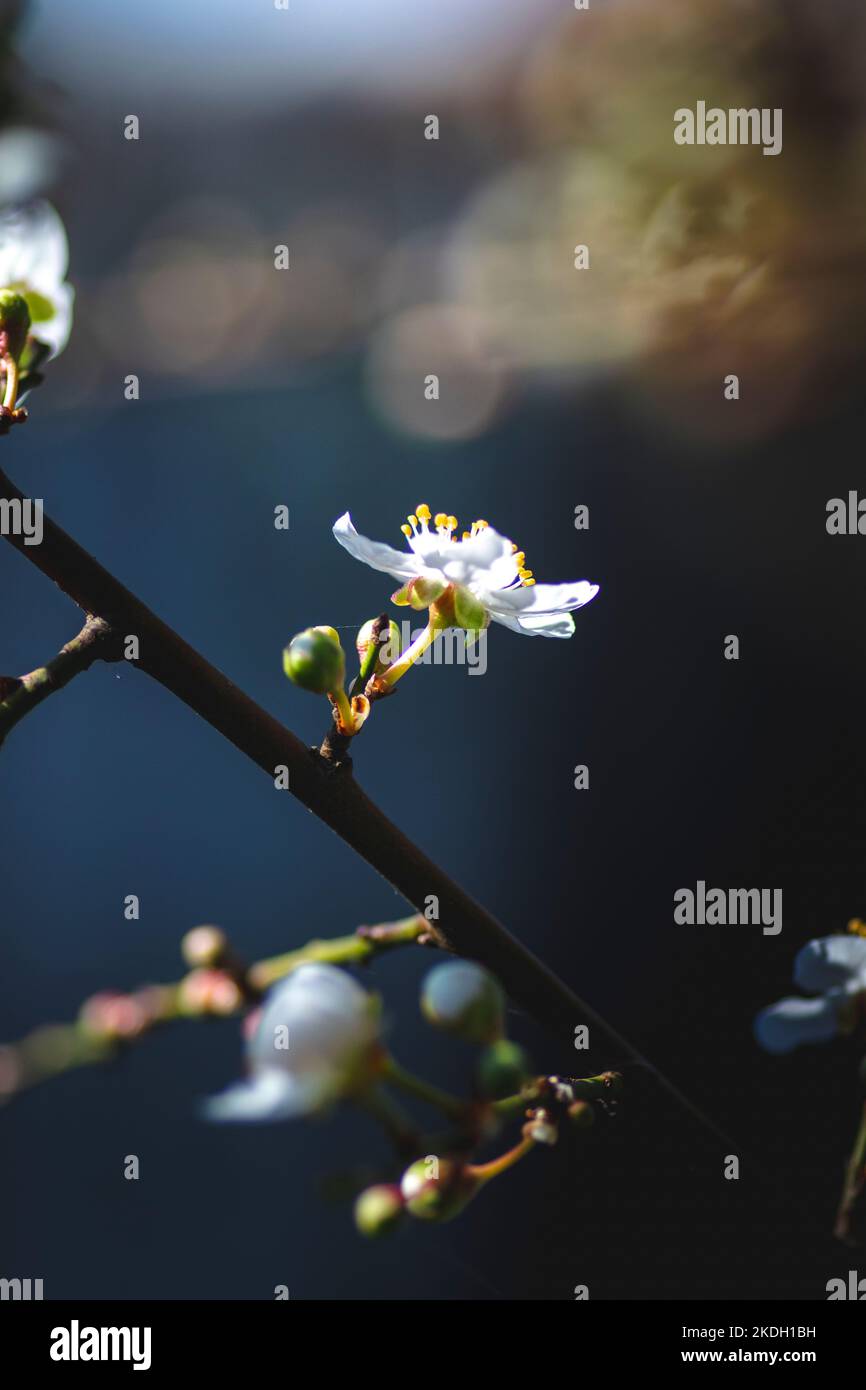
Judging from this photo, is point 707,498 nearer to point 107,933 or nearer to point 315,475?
point 315,475

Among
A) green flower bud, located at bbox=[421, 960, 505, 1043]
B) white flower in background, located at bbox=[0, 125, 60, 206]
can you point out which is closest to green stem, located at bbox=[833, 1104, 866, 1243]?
green flower bud, located at bbox=[421, 960, 505, 1043]

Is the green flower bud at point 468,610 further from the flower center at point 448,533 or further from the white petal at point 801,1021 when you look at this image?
the white petal at point 801,1021

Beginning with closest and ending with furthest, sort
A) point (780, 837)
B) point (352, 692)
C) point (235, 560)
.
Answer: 1. point (352, 692)
2. point (780, 837)
3. point (235, 560)

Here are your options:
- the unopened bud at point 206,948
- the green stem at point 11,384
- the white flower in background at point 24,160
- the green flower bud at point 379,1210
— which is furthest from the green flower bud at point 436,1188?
the white flower in background at point 24,160

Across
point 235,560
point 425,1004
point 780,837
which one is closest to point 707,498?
point 780,837

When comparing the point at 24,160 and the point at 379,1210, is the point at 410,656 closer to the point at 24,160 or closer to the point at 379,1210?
the point at 379,1210

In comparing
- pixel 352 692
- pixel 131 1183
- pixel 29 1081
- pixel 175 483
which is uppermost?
pixel 175 483

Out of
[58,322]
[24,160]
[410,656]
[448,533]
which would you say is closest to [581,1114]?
[410,656]
